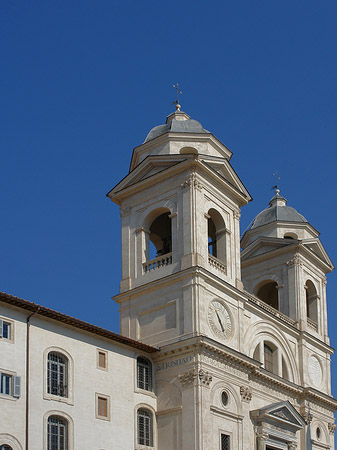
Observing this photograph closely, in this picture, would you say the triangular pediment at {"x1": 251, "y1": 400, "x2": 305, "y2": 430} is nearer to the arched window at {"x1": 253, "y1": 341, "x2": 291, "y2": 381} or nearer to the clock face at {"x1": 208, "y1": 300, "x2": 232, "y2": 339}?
the arched window at {"x1": 253, "y1": 341, "x2": 291, "y2": 381}

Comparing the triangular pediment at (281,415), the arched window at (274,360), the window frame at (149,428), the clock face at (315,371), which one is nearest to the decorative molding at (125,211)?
the arched window at (274,360)

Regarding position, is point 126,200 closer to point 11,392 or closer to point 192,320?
point 192,320

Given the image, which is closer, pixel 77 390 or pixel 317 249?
pixel 77 390

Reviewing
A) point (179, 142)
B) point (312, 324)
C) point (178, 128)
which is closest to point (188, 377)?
Result: point (179, 142)

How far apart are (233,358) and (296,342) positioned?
10.1 metres

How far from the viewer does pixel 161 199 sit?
48125 mm

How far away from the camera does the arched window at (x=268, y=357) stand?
168 feet

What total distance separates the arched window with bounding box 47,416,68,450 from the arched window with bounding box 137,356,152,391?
19.8ft

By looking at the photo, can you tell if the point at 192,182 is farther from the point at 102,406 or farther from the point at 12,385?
the point at 12,385

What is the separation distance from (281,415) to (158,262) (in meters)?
10.7

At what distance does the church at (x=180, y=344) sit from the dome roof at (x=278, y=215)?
2495mm

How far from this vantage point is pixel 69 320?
39.3 m

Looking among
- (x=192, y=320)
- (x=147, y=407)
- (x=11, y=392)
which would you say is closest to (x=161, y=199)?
Answer: (x=192, y=320)

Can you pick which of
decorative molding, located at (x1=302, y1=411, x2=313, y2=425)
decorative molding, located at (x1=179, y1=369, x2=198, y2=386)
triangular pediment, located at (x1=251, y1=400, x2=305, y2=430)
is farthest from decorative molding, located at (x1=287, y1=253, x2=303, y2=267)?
decorative molding, located at (x1=179, y1=369, x2=198, y2=386)
